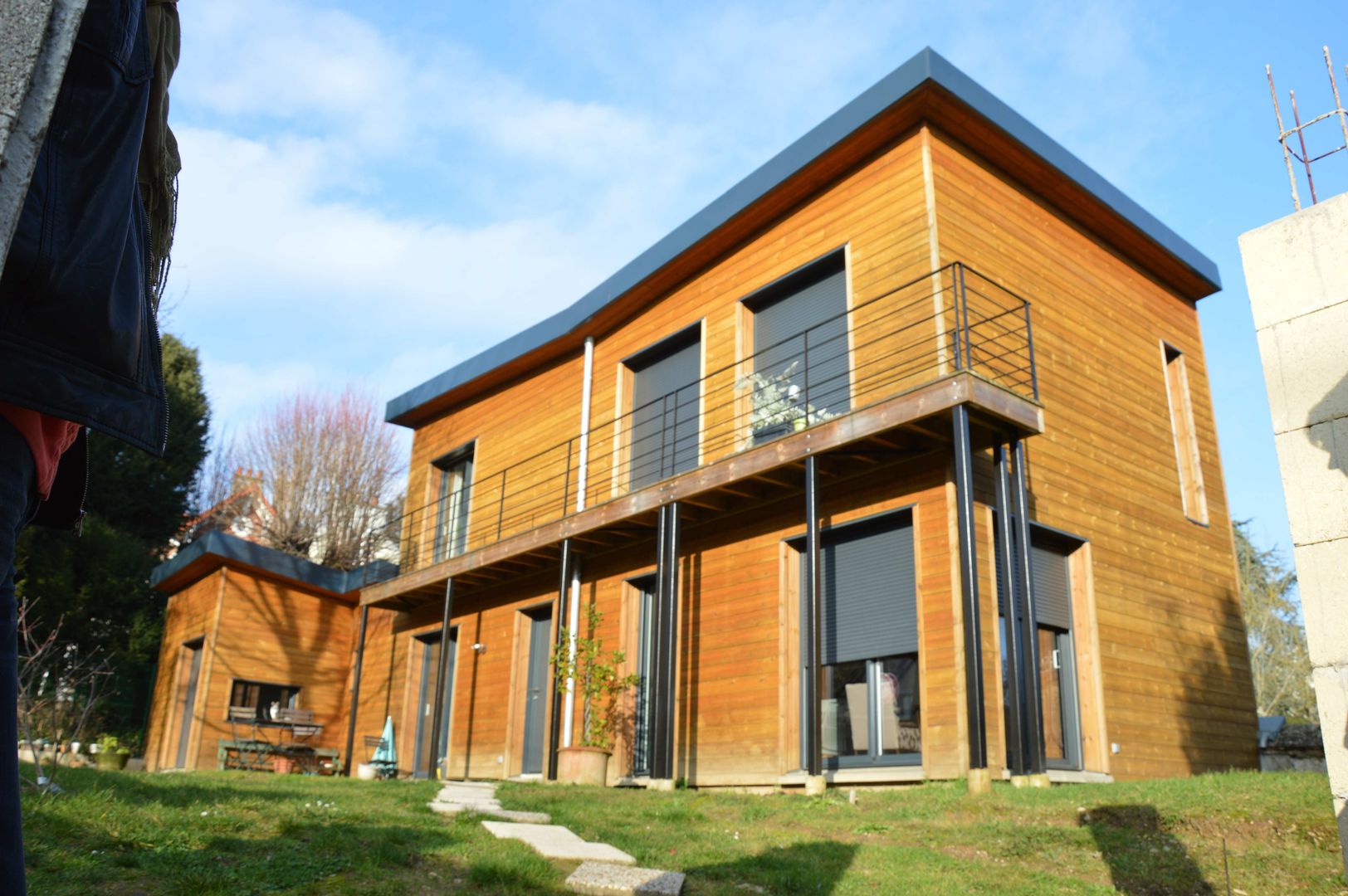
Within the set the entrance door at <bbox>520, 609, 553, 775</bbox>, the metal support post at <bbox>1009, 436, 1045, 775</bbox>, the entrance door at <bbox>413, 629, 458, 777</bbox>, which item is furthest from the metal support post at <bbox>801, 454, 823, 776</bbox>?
the entrance door at <bbox>413, 629, 458, 777</bbox>

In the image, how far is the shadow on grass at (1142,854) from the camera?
5.02m

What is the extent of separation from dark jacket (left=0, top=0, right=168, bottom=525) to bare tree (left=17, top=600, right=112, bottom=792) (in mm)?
5070

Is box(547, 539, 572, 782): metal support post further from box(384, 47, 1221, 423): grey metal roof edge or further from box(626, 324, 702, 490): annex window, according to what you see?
box(384, 47, 1221, 423): grey metal roof edge

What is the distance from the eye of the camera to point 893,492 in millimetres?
9391

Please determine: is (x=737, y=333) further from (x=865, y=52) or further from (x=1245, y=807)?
(x=1245, y=807)

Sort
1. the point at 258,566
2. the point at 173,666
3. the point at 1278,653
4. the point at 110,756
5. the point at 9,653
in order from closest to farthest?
1. the point at 9,653
2. the point at 110,756
3. the point at 258,566
4. the point at 173,666
5. the point at 1278,653

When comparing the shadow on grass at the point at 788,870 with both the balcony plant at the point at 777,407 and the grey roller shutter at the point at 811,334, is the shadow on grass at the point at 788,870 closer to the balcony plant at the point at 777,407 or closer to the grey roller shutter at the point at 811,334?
the grey roller shutter at the point at 811,334

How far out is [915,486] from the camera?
362 inches

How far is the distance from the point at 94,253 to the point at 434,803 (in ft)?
22.1

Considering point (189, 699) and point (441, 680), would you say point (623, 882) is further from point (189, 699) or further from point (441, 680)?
point (189, 699)

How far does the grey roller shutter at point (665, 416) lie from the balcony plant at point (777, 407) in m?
0.86

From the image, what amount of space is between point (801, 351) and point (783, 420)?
0.75 m

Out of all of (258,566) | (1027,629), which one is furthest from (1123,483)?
(258,566)

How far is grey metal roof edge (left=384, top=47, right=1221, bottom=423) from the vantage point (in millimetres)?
9734
